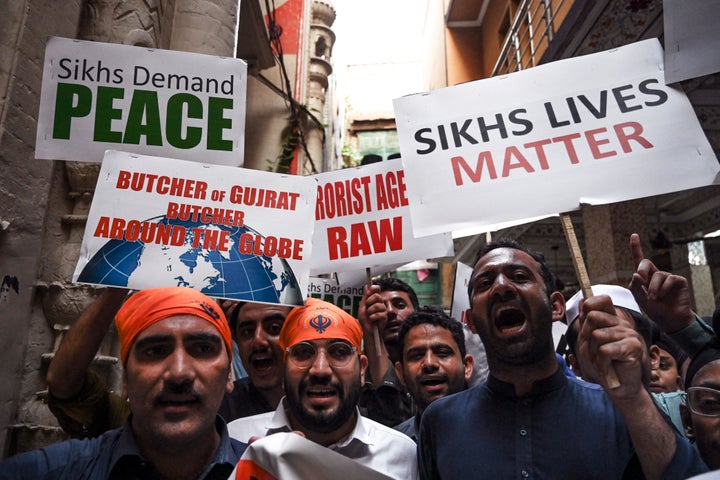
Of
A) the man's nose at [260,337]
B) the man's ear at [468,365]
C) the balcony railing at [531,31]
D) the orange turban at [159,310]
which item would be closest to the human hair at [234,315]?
the man's nose at [260,337]

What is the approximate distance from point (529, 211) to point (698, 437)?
38.7 inches

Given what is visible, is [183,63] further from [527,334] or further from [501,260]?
[527,334]

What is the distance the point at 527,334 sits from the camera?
1.83 metres

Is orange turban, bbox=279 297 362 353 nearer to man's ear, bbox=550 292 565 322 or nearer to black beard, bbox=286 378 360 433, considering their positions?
black beard, bbox=286 378 360 433

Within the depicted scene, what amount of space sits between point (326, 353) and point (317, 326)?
0.43 feet

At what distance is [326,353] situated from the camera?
7.80 ft

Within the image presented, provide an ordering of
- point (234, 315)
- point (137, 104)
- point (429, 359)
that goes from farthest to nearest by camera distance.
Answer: point (234, 315) < point (429, 359) < point (137, 104)

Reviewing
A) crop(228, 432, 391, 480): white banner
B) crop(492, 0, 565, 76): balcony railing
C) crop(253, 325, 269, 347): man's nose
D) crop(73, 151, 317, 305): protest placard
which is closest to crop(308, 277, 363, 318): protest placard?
crop(253, 325, 269, 347): man's nose

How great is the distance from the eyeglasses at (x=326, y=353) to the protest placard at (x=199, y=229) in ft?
0.72

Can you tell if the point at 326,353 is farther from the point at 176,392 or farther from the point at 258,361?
the point at 176,392

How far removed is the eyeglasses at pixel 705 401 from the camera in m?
1.60

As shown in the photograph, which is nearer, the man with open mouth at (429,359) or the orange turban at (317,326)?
the orange turban at (317,326)

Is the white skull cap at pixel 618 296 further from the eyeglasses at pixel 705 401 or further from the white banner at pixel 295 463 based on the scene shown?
the white banner at pixel 295 463

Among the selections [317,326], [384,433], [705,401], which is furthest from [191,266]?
[705,401]
